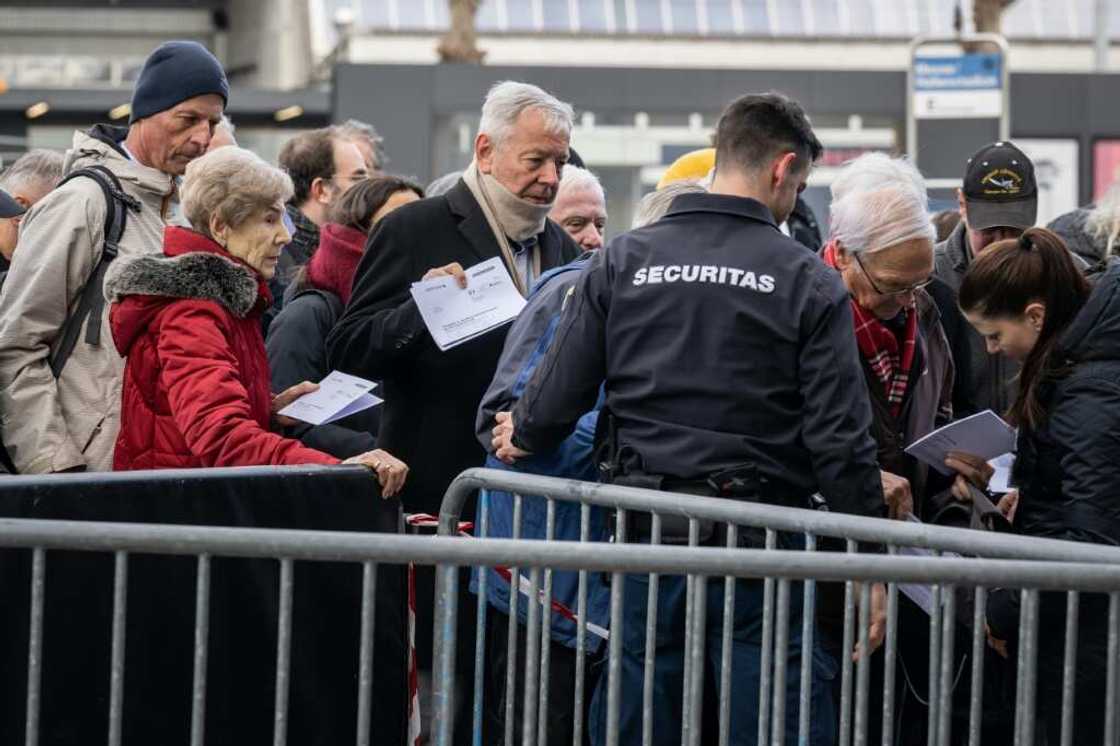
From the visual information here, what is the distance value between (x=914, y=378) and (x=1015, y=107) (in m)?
16.1

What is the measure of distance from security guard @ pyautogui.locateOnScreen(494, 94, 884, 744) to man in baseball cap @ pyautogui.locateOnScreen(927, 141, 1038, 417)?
5.23ft

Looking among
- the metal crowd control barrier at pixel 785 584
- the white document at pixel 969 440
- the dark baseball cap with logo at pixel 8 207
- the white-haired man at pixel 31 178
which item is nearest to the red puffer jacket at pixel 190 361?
the metal crowd control barrier at pixel 785 584

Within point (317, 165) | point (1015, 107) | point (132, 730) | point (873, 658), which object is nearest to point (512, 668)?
point (132, 730)

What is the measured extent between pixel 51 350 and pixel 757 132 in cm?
204

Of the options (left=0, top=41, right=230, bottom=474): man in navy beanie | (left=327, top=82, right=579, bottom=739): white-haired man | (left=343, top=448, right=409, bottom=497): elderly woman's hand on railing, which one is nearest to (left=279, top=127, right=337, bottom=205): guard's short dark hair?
(left=327, top=82, right=579, bottom=739): white-haired man

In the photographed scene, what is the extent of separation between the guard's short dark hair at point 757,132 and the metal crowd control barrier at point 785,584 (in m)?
0.86

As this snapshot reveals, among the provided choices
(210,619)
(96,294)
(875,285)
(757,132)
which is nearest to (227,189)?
(96,294)

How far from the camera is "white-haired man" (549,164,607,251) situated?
21.8ft

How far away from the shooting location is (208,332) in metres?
4.68

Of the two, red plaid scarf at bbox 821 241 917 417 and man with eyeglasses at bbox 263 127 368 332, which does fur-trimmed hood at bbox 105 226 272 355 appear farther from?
man with eyeglasses at bbox 263 127 368 332

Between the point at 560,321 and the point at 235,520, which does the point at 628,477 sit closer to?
the point at 560,321

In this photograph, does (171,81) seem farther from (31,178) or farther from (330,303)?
(31,178)

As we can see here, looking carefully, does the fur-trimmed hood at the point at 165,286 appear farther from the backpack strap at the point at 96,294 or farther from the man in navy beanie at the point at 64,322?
the backpack strap at the point at 96,294

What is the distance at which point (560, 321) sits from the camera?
14.9 ft
